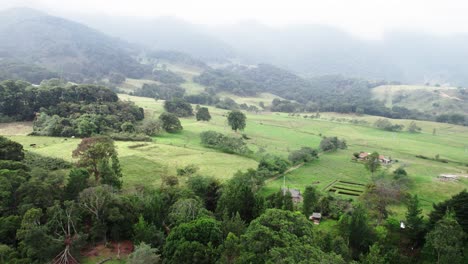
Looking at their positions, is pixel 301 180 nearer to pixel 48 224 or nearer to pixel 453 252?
pixel 453 252

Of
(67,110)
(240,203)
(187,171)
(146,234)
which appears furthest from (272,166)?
(67,110)

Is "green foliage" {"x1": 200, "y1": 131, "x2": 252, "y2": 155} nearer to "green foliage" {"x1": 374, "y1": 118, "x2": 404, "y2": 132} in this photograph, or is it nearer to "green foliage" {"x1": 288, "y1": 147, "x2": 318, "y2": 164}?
"green foliage" {"x1": 288, "y1": 147, "x2": 318, "y2": 164}

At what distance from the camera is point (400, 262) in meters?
27.0

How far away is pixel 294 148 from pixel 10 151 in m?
49.7

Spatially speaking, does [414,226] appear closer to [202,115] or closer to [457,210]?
[457,210]

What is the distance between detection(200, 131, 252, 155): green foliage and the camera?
59.9 meters

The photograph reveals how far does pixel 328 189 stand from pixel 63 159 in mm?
37193

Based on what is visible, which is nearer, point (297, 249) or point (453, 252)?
point (297, 249)

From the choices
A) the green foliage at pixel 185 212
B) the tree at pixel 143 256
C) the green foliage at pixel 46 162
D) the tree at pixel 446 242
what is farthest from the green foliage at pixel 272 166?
the tree at pixel 143 256

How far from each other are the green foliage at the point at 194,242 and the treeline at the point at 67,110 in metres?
40.8

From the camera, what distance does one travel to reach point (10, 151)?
3841 centimetres

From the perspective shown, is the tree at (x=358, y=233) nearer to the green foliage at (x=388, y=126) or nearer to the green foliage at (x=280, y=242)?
A: the green foliage at (x=280, y=242)

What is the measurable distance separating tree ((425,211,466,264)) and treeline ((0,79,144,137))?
53.7m

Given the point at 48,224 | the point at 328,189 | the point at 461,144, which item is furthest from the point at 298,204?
the point at 461,144
